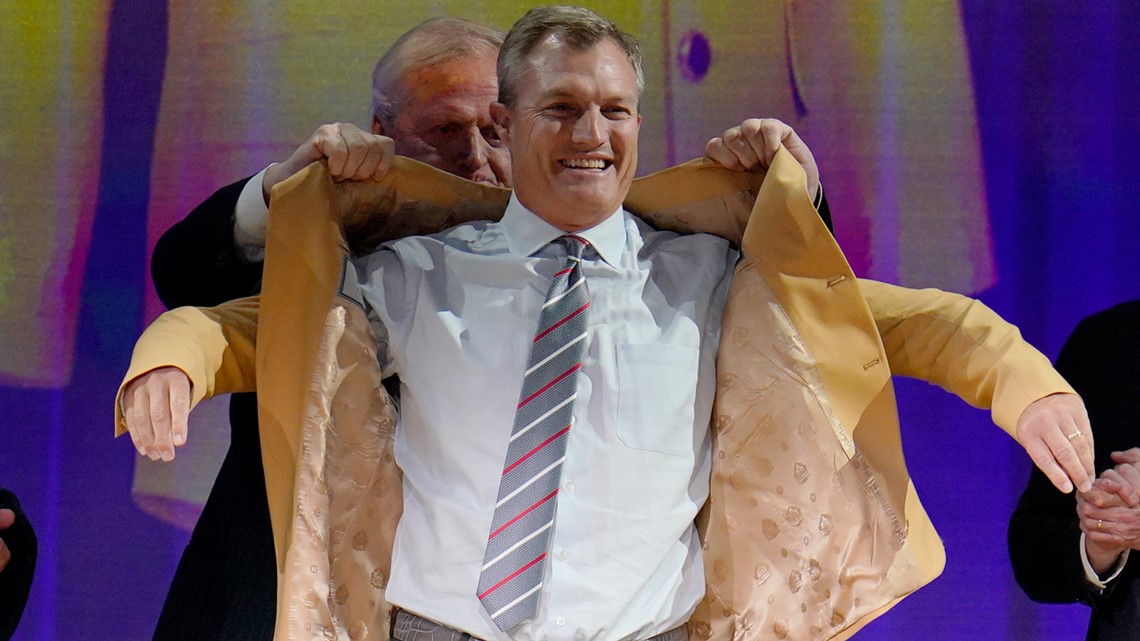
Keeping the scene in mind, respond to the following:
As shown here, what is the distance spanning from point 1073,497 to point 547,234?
103cm

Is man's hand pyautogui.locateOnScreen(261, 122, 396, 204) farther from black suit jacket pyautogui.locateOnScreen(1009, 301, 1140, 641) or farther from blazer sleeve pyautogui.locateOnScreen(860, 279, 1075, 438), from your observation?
black suit jacket pyautogui.locateOnScreen(1009, 301, 1140, 641)

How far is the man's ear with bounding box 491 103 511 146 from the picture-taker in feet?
6.41

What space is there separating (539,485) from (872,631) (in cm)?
136

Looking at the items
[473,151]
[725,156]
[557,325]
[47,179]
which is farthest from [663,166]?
[47,179]

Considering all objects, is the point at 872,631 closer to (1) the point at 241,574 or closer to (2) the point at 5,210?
(1) the point at 241,574

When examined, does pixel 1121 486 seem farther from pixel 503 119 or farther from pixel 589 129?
pixel 503 119

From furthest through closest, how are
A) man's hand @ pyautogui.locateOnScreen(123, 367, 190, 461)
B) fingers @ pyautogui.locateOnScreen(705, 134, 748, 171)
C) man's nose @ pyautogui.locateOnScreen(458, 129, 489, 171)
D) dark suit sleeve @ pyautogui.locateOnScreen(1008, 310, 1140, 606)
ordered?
1. man's nose @ pyautogui.locateOnScreen(458, 129, 489, 171)
2. dark suit sleeve @ pyautogui.locateOnScreen(1008, 310, 1140, 606)
3. fingers @ pyautogui.locateOnScreen(705, 134, 748, 171)
4. man's hand @ pyautogui.locateOnScreen(123, 367, 190, 461)

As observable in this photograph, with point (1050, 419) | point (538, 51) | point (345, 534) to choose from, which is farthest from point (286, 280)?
point (1050, 419)

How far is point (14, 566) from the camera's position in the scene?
6.75ft

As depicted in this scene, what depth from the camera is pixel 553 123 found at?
187 cm

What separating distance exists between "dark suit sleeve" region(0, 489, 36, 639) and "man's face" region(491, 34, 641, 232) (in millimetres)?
1014

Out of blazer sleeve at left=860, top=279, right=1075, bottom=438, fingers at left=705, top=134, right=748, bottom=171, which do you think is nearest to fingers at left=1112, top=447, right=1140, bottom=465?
blazer sleeve at left=860, top=279, right=1075, bottom=438

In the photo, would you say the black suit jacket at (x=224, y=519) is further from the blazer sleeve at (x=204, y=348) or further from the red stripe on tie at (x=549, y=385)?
the red stripe on tie at (x=549, y=385)

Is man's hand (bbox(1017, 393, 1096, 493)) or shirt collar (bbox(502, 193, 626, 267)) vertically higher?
shirt collar (bbox(502, 193, 626, 267))
